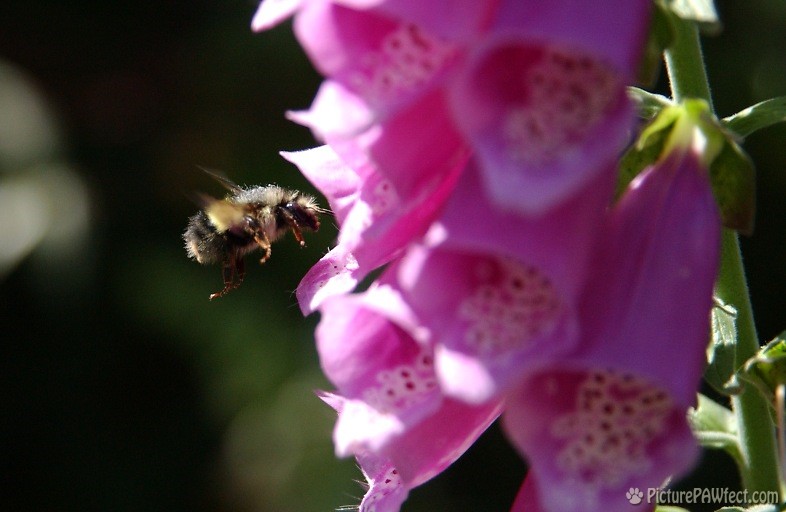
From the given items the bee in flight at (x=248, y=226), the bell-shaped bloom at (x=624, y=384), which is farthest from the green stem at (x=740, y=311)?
the bee in flight at (x=248, y=226)

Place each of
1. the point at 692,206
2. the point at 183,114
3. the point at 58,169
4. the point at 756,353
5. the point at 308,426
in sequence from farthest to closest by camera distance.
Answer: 1. the point at 183,114
2. the point at 58,169
3. the point at 308,426
4. the point at 756,353
5. the point at 692,206

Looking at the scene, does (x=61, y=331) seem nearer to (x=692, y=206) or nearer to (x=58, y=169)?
(x=58, y=169)

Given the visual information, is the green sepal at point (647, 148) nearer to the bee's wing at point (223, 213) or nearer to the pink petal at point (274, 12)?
the pink petal at point (274, 12)

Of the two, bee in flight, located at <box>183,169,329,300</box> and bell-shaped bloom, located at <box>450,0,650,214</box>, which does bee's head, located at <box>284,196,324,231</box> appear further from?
bell-shaped bloom, located at <box>450,0,650,214</box>

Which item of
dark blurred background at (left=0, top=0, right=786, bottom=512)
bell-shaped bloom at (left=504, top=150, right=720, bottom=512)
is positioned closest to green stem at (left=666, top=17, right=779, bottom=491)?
bell-shaped bloom at (left=504, top=150, right=720, bottom=512)

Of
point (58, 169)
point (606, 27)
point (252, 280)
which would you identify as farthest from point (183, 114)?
point (606, 27)

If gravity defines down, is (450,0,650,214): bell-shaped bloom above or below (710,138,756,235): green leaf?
above
